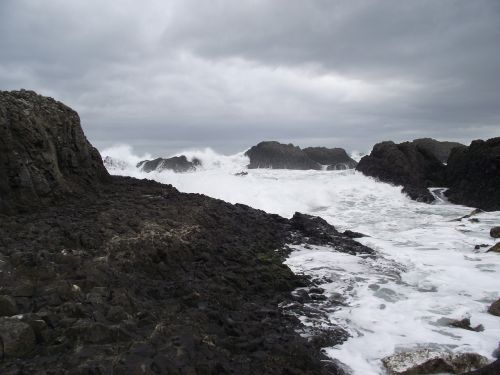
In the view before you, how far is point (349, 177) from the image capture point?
30812 millimetres

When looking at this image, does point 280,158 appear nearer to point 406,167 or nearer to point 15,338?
point 406,167

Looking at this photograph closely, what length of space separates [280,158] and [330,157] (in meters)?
6.96

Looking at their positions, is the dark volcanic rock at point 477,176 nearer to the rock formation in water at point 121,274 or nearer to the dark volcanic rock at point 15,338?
the rock formation in water at point 121,274

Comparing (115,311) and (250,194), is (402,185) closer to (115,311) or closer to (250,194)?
(250,194)

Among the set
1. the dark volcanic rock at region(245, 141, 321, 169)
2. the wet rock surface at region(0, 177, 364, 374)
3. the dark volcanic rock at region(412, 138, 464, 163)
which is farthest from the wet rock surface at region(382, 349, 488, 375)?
the dark volcanic rock at region(245, 141, 321, 169)

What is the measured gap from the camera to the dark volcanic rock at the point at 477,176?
2167 cm

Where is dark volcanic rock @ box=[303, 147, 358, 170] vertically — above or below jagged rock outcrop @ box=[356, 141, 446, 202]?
above

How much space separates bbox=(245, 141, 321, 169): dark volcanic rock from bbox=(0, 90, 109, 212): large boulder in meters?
41.4

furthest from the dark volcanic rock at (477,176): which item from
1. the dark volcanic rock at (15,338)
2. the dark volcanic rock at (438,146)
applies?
the dark volcanic rock at (15,338)

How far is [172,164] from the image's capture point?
5106 centimetres

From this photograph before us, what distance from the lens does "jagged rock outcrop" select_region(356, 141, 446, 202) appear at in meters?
27.7

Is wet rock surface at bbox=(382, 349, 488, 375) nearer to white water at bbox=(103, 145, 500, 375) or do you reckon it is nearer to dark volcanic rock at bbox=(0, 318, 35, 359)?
white water at bbox=(103, 145, 500, 375)

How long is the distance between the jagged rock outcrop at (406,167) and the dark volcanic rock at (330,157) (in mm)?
21223

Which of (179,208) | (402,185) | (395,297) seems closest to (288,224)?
(179,208)
